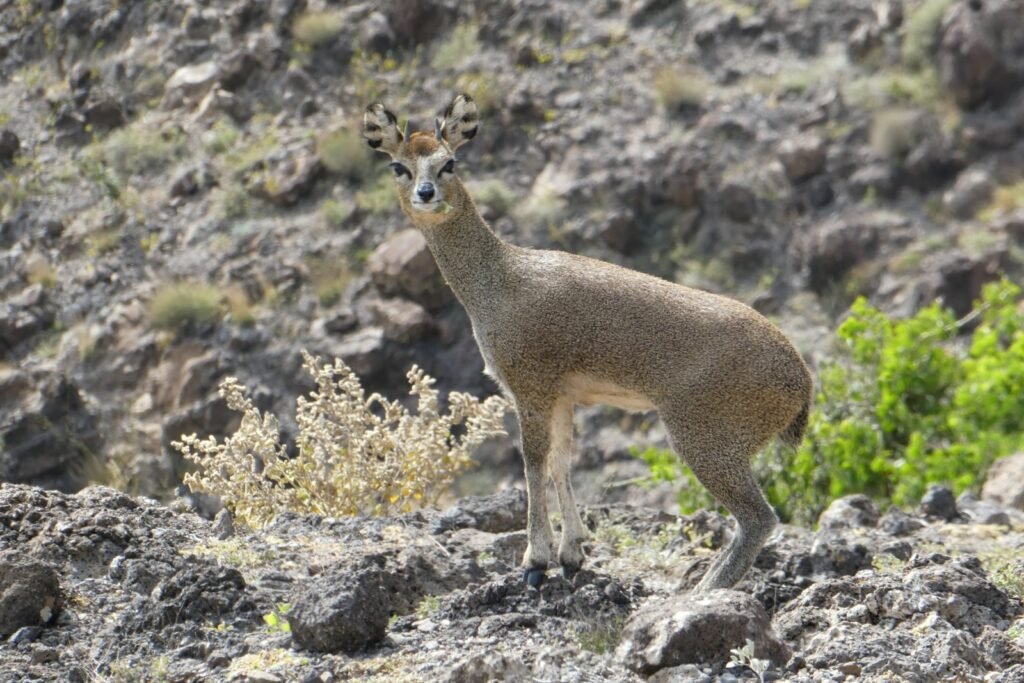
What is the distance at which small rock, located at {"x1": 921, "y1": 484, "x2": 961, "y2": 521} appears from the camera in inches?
449

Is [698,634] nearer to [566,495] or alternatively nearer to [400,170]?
[566,495]

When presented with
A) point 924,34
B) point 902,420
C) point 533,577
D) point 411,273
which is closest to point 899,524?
point 533,577

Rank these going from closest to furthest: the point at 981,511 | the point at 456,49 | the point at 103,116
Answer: the point at 981,511
the point at 103,116
the point at 456,49

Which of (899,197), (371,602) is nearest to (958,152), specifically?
(899,197)

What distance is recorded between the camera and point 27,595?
7582mm

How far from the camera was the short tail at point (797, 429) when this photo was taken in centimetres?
840

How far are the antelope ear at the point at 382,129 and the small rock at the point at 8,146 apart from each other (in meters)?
23.6

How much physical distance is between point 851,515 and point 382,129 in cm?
507

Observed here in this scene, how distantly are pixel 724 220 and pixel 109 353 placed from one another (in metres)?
11.5

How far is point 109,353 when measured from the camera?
25.4 metres

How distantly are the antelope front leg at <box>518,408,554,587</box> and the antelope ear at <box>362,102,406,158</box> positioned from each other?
1.84 m

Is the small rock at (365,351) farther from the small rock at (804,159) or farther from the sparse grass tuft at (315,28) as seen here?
the sparse grass tuft at (315,28)

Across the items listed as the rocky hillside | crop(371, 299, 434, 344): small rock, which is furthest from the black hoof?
crop(371, 299, 434, 344): small rock

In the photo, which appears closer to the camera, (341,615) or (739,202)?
(341,615)
